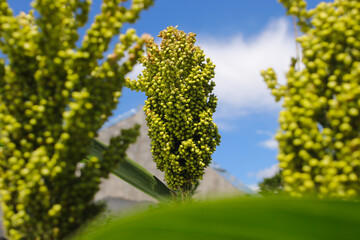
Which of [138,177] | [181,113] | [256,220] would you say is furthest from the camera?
[181,113]

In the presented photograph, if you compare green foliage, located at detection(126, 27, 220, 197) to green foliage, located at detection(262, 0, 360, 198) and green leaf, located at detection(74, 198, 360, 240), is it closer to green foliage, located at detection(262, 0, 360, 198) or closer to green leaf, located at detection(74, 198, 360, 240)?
green foliage, located at detection(262, 0, 360, 198)

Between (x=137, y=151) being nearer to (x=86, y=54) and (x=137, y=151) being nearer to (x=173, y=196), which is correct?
(x=173, y=196)

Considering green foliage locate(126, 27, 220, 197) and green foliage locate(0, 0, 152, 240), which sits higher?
green foliage locate(126, 27, 220, 197)

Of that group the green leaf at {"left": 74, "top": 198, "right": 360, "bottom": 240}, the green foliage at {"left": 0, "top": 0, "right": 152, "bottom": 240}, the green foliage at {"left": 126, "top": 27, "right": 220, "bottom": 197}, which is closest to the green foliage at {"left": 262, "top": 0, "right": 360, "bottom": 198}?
the green leaf at {"left": 74, "top": 198, "right": 360, "bottom": 240}

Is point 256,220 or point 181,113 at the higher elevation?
point 181,113

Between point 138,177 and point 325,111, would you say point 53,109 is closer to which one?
point 325,111

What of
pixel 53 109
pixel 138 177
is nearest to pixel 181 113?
pixel 138 177
